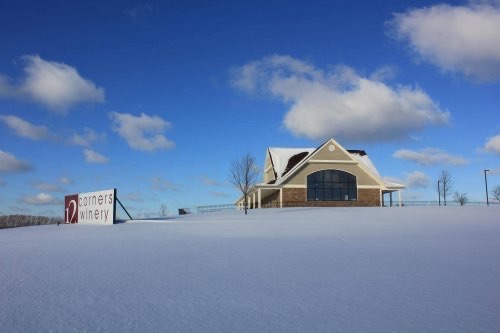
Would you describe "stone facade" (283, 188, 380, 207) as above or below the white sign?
above

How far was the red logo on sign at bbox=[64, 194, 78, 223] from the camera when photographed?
1019 inches

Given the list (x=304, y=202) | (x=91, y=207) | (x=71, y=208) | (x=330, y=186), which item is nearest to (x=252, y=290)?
(x=91, y=207)

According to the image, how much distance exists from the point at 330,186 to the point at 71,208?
2451 centimetres

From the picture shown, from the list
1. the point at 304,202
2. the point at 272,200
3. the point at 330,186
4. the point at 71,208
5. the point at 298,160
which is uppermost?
the point at 298,160

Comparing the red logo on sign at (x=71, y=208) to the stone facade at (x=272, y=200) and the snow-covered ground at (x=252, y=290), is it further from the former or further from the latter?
the stone facade at (x=272, y=200)

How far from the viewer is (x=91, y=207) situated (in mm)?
24453

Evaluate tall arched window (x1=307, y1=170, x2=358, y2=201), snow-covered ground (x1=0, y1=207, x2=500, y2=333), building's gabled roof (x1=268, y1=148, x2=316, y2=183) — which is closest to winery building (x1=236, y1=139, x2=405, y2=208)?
tall arched window (x1=307, y1=170, x2=358, y2=201)

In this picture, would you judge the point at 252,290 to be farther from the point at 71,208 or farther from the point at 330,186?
the point at 330,186

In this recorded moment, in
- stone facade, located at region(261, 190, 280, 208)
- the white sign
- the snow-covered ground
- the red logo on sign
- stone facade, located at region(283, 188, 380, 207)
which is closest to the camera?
the snow-covered ground

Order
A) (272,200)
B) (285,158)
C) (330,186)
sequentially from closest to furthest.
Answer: (330,186) < (272,200) < (285,158)

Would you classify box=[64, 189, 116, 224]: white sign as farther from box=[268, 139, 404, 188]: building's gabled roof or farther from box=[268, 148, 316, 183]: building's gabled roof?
box=[268, 148, 316, 183]: building's gabled roof

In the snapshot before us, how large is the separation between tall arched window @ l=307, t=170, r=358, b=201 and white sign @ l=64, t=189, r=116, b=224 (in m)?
22.3

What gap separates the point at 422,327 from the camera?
4414 mm

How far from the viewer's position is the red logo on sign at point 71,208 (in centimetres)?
2589
